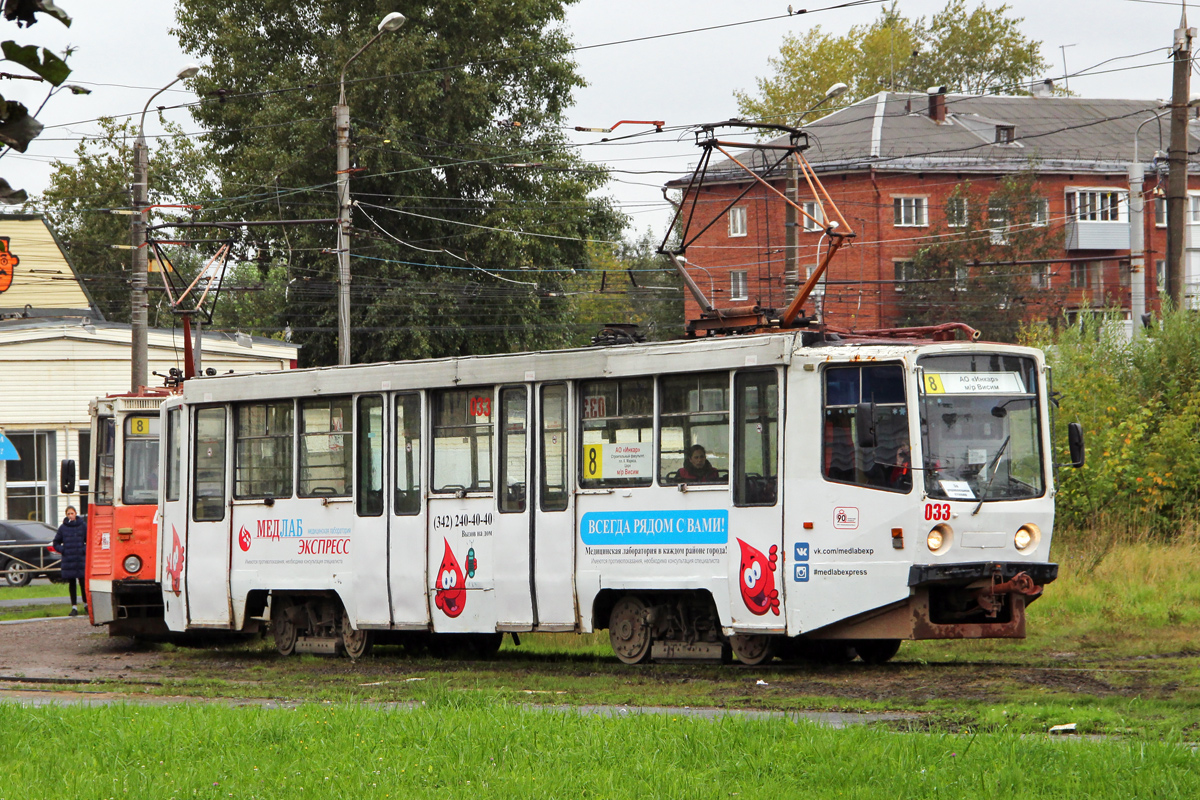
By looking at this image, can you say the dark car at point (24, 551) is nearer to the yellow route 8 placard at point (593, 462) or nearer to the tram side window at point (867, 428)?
the yellow route 8 placard at point (593, 462)

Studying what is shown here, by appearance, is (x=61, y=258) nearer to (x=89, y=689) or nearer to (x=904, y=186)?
(x=904, y=186)

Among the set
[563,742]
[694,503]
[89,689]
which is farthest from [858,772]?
[89,689]

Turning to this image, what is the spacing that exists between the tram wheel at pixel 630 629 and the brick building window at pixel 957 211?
43.0m

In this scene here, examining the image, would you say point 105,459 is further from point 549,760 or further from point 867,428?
point 549,760

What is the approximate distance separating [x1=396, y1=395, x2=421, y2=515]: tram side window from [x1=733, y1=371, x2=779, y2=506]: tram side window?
3837mm

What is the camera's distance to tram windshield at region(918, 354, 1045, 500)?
1308 cm

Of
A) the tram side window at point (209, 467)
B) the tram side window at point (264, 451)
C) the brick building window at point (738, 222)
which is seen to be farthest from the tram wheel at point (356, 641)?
the brick building window at point (738, 222)

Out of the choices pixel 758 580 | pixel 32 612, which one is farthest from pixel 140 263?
pixel 758 580

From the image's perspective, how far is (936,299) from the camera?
55.6m

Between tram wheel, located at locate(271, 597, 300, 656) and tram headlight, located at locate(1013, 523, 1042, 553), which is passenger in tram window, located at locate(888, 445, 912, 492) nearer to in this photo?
tram headlight, located at locate(1013, 523, 1042, 553)

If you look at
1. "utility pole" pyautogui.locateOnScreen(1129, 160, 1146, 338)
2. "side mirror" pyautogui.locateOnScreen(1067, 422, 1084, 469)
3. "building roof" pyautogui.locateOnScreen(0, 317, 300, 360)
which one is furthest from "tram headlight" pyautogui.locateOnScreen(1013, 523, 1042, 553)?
"building roof" pyautogui.locateOnScreen(0, 317, 300, 360)

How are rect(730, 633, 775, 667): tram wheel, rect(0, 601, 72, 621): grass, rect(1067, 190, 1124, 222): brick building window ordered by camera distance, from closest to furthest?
rect(730, 633, 775, 667): tram wheel < rect(0, 601, 72, 621): grass < rect(1067, 190, 1124, 222): brick building window

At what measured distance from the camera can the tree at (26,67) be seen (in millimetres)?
3791

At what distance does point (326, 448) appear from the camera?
17.0m
